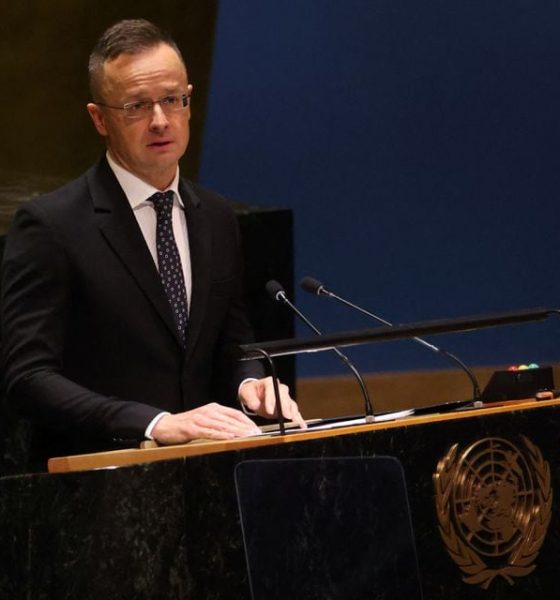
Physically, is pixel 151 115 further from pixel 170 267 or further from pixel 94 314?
pixel 94 314

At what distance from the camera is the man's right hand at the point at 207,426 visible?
236cm

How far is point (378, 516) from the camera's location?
2.32 metres

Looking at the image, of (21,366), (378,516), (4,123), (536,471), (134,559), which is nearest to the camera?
(134,559)

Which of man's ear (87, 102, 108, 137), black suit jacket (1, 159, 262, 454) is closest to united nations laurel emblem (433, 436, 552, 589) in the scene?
black suit jacket (1, 159, 262, 454)

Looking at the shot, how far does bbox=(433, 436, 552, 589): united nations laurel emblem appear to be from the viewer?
2385 millimetres

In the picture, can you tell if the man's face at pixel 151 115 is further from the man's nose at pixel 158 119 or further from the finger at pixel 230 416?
the finger at pixel 230 416

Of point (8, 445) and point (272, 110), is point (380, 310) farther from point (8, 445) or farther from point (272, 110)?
point (8, 445)

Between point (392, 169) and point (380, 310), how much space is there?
554 mm

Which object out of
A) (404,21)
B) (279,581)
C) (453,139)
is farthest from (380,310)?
(279,581)

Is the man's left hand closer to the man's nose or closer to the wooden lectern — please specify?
the wooden lectern

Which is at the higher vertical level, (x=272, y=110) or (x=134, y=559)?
(x=272, y=110)

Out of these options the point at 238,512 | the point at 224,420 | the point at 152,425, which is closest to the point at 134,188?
the point at 152,425

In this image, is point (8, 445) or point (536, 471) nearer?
point (536, 471)

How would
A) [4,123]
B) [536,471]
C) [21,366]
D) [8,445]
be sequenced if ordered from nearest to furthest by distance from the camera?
[536,471] → [21,366] → [8,445] → [4,123]
